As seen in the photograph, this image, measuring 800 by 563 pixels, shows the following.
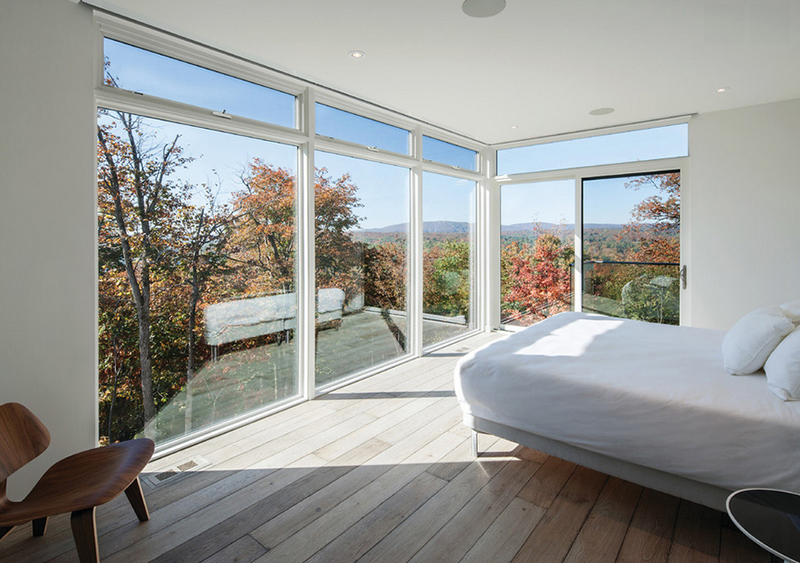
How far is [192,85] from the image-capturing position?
2955 mm

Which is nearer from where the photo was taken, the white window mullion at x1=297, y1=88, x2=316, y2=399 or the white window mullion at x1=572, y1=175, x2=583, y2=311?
the white window mullion at x1=297, y1=88, x2=316, y2=399

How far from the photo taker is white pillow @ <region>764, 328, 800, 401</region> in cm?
194

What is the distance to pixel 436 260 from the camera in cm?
536

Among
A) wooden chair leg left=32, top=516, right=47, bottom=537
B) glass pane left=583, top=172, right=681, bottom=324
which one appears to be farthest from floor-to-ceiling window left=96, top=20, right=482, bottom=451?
glass pane left=583, top=172, right=681, bottom=324

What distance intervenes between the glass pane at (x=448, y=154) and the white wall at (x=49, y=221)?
3339 mm

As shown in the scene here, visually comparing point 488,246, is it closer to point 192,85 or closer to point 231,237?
point 231,237

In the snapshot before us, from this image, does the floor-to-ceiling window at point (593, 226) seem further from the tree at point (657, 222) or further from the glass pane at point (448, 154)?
the glass pane at point (448, 154)

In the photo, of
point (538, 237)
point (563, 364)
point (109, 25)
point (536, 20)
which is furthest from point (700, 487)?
point (538, 237)

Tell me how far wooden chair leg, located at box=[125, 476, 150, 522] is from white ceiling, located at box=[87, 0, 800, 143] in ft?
7.95

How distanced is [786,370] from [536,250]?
3.99 m

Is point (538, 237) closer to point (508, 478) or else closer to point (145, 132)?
point (508, 478)

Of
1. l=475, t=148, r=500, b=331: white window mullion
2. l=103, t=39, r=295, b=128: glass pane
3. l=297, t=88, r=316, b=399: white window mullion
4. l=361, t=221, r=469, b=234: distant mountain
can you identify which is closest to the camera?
l=103, t=39, r=295, b=128: glass pane

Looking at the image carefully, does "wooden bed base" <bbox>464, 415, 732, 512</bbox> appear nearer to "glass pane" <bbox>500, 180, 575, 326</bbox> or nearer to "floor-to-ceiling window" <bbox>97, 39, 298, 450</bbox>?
"floor-to-ceiling window" <bbox>97, 39, 298, 450</bbox>

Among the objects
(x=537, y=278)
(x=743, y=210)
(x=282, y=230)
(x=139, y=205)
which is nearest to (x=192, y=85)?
(x=139, y=205)
